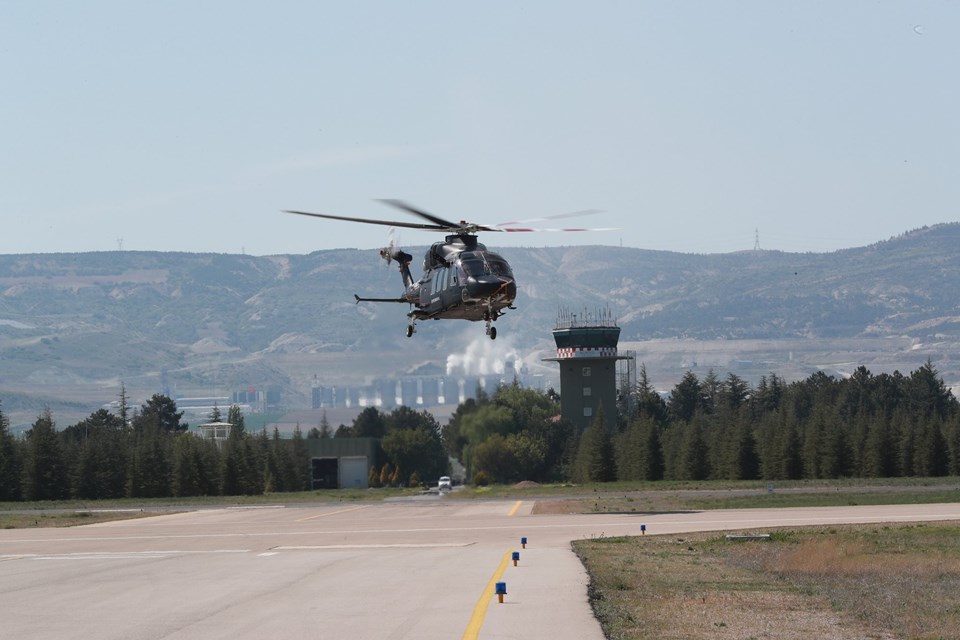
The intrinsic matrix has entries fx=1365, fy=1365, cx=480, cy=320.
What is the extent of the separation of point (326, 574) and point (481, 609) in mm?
10233

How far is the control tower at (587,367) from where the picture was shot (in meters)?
185

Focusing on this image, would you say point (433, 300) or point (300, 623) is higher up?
point (433, 300)

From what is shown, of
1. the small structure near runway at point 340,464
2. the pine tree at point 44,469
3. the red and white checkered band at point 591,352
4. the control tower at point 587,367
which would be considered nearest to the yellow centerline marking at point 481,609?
the pine tree at point 44,469

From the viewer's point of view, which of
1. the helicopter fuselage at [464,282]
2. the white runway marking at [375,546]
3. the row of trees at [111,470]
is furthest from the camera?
the row of trees at [111,470]

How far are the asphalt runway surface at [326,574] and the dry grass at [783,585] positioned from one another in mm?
1306

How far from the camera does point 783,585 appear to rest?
33438 millimetres

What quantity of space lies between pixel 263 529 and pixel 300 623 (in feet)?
128

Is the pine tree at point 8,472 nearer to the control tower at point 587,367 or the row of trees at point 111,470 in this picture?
the row of trees at point 111,470

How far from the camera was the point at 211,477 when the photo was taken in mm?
121125

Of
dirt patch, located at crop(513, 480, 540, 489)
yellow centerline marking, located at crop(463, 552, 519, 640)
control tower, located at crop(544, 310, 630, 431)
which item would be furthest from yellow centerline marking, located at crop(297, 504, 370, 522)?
control tower, located at crop(544, 310, 630, 431)

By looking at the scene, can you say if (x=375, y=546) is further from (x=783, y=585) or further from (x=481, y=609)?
(x=481, y=609)

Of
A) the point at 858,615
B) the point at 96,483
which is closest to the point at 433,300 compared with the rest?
the point at 858,615

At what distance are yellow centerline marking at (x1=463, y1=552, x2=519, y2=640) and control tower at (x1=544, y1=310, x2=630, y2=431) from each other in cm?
15039

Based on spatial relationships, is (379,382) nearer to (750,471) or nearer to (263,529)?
(750,471)
